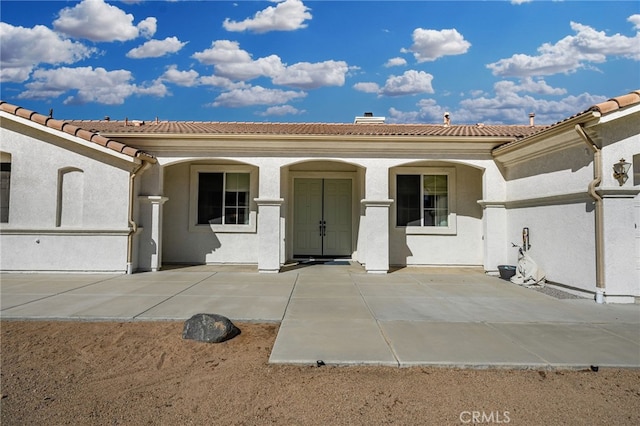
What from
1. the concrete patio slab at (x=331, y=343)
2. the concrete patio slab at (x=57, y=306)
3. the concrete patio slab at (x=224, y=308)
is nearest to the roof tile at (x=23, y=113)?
the concrete patio slab at (x=57, y=306)

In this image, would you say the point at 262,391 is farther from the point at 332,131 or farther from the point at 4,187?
the point at 4,187

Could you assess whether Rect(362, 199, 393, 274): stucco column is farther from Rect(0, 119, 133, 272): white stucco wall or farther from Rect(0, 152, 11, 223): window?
Rect(0, 152, 11, 223): window

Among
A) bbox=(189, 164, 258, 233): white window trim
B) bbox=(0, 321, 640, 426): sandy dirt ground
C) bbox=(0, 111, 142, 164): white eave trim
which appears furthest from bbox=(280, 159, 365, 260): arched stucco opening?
bbox=(0, 321, 640, 426): sandy dirt ground

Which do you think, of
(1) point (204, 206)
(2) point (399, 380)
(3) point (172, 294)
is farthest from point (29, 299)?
(2) point (399, 380)

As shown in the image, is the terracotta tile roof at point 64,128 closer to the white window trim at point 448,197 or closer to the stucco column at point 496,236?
the white window trim at point 448,197

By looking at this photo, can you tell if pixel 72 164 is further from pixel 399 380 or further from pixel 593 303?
pixel 593 303

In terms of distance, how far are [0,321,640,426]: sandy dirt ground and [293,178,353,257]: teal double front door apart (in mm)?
7979

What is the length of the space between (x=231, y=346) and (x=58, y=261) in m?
7.41

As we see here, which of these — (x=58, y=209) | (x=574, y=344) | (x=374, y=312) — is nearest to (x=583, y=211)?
(x=574, y=344)

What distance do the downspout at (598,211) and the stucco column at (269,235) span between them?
666 centimetres

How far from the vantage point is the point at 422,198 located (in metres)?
11.3

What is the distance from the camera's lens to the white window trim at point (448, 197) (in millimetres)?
11125

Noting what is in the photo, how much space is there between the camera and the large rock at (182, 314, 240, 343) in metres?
4.60

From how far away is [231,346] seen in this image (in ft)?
14.7
